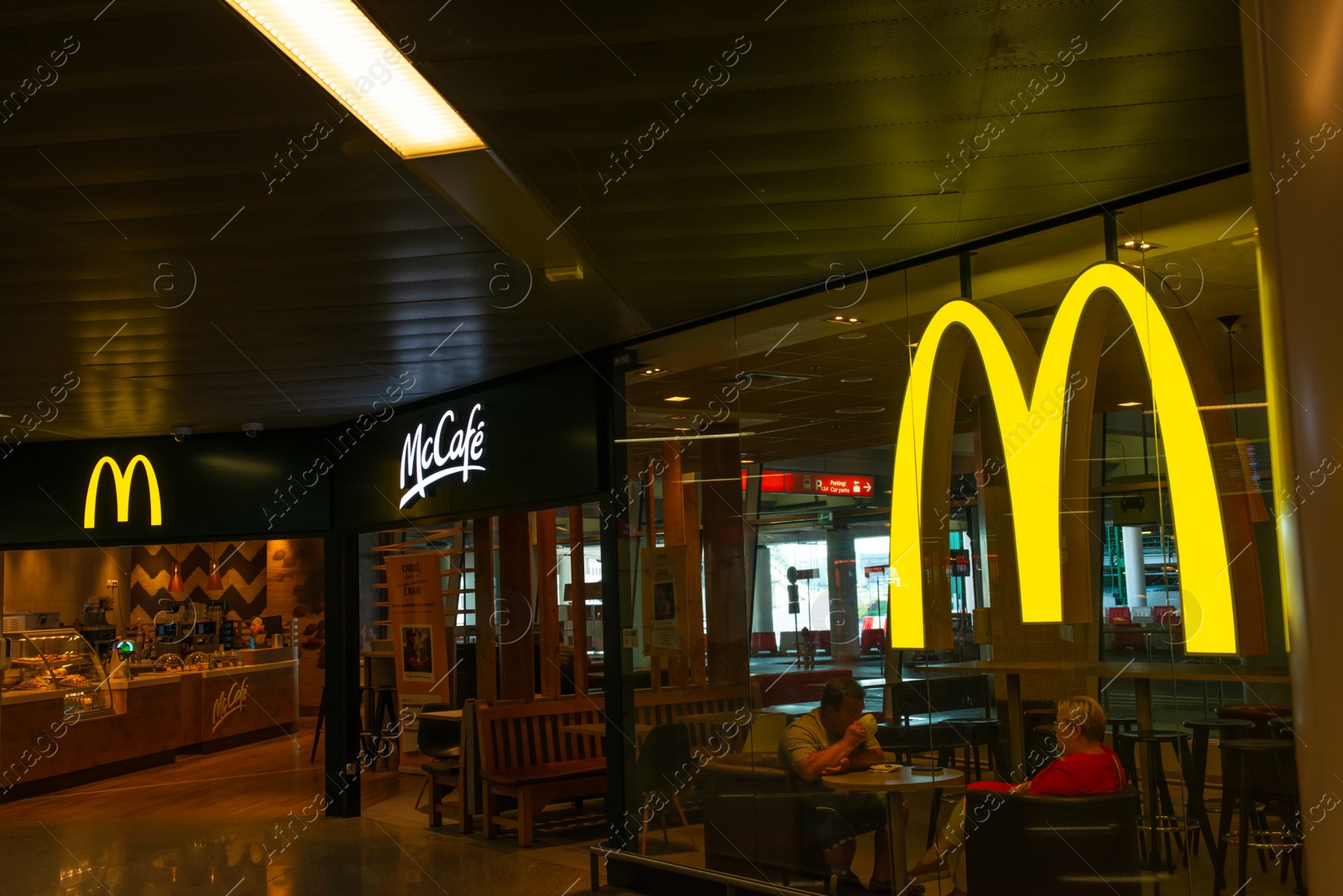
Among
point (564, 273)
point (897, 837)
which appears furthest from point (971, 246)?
point (897, 837)

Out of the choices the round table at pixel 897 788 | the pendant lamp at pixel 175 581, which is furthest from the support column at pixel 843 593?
the pendant lamp at pixel 175 581

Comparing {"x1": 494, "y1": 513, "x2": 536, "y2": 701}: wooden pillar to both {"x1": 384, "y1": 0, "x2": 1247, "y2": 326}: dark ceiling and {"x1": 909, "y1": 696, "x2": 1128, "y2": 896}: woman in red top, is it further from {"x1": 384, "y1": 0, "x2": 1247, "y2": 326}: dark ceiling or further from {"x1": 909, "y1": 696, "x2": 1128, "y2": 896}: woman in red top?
{"x1": 909, "y1": 696, "x2": 1128, "y2": 896}: woman in red top

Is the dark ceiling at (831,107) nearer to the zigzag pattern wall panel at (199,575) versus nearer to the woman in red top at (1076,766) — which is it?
the woman in red top at (1076,766)

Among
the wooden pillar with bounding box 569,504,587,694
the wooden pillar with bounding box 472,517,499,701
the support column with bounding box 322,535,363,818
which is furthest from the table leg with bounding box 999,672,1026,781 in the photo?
the wooden pillar with bounding box 472,517,499,701

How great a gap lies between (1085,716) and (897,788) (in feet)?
2.91

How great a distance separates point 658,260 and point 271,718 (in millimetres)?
11213

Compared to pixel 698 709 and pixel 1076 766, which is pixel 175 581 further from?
pixel 1076 766

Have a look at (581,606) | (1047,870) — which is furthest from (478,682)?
(1047,870)

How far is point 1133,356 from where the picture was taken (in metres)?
4.27

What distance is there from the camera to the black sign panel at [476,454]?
22.8 ft

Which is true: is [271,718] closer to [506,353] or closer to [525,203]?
[506,353]

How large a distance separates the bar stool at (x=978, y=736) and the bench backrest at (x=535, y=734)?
3736 mm

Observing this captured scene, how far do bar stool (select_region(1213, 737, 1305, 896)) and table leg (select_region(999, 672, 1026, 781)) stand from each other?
79 cm

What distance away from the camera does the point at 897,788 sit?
482cm
